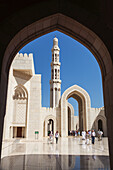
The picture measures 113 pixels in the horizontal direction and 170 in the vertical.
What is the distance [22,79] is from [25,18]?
1374cm

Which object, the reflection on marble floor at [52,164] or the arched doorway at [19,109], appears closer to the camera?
the reflection on marble floor at [52,164]

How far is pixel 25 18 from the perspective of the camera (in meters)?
3.71

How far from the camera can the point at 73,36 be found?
4.51 meters

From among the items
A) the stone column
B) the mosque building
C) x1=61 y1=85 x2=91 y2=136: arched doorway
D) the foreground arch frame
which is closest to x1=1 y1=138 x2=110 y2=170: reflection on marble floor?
the stone column

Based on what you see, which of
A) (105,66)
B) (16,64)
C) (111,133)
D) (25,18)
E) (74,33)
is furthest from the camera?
(16,64)

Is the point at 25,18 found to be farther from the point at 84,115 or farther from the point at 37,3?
the point at 84,115

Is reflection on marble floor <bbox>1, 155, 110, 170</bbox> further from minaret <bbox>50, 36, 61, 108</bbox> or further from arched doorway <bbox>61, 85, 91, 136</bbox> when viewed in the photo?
minaret <bbox>50, 36, 61, 108</bbox>

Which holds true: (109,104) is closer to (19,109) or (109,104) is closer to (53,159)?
(53,159)

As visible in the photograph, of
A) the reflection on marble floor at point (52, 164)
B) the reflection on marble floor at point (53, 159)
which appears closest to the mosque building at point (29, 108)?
the reflection on marble floor at point (53, 159)

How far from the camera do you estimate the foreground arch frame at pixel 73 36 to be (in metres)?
3.56

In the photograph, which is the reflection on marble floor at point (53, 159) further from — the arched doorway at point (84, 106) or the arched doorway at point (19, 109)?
the arched doorway at point (84, 106)

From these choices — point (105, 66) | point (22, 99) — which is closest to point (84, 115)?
point (22, 99)

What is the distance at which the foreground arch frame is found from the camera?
3561 millimetres

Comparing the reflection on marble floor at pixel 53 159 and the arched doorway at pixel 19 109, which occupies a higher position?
the arched doorway at pixel 19 109
